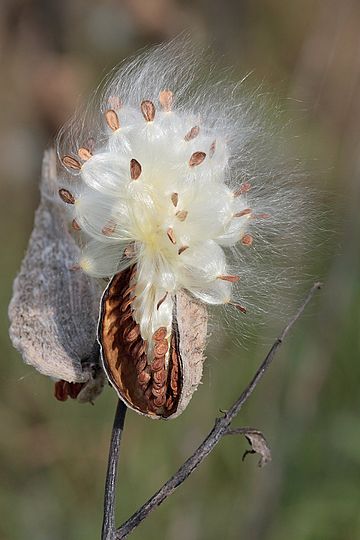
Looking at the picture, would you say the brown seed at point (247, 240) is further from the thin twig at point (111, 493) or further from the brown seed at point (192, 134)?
the thin twig at point (111, 493)

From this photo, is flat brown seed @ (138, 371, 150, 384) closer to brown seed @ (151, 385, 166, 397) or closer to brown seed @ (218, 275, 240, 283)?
brown seed @ (151, 385, 166, 397)

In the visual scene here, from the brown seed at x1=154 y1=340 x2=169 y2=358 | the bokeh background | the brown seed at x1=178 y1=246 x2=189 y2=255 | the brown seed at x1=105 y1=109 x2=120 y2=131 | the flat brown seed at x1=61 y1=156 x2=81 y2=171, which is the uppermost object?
the brown seed at x1=105 y1=109 x2=120 y2=131

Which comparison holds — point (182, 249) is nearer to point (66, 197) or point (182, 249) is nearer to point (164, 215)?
point (164, 215)

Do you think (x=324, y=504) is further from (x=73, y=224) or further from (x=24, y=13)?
(x=24, y=13)

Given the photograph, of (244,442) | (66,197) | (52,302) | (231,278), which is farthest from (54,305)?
(244,442)

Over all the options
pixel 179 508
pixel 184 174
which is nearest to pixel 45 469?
pixel 179 508

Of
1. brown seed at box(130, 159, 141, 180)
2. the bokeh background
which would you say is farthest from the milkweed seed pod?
the bokeh background
